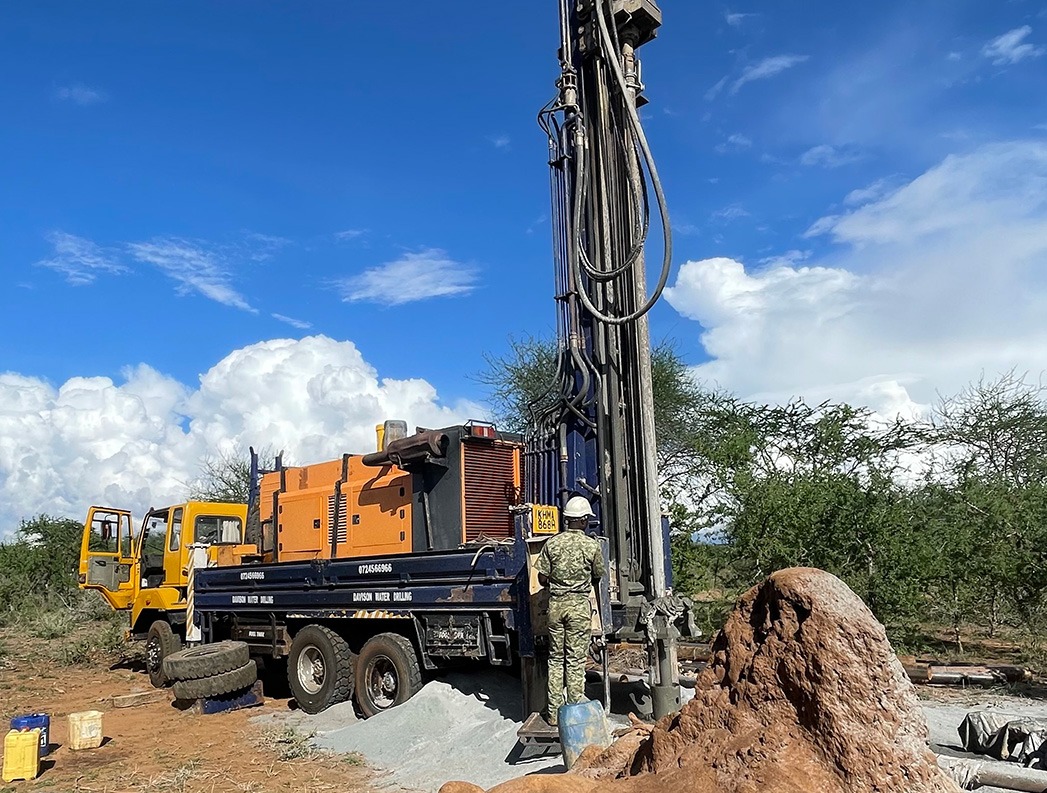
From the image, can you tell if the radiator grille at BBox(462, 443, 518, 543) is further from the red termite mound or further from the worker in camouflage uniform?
the red termite mound

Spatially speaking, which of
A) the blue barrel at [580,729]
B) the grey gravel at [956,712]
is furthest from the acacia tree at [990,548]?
the blue barrel at [580,729]

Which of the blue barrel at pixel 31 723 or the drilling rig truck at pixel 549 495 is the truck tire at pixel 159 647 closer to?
the drilling rig truck at pixel 549 495

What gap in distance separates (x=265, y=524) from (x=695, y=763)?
10.9m

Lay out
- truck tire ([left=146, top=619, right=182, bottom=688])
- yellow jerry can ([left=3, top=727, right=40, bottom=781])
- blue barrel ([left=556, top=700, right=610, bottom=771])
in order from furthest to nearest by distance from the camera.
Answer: truck tire ([left=146, top=619, right=182, bottom=688])
yellow jerry can ([left=3, top=727, right=40, bottom=781])
blue barrel ([left=556, top=700, right=610, bottom=771])

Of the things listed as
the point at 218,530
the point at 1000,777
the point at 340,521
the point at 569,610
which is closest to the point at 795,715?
the point at 1000,777

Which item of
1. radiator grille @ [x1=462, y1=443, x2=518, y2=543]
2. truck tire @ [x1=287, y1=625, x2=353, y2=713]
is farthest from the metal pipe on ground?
truck tire @ [x1=287, y1=625, x2=353, y2=713]

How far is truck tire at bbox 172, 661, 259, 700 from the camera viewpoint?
1216 cm

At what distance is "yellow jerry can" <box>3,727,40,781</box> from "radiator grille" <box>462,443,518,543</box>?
4883mm

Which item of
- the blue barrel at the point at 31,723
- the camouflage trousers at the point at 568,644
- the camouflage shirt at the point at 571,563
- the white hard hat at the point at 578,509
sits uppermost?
the white hard hat at the point at 578,509

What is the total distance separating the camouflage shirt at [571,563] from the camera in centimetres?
830

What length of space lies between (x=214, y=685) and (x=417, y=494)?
4.04 metres

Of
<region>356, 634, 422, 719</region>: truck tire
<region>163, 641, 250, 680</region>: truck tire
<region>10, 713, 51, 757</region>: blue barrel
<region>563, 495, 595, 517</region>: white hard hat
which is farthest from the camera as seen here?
<region>163, 641, 250, 680</region>: truck tire

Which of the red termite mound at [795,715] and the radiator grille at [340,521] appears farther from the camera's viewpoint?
the radiator grille at [340,521]

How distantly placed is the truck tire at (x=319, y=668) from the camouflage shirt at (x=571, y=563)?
3942mm
